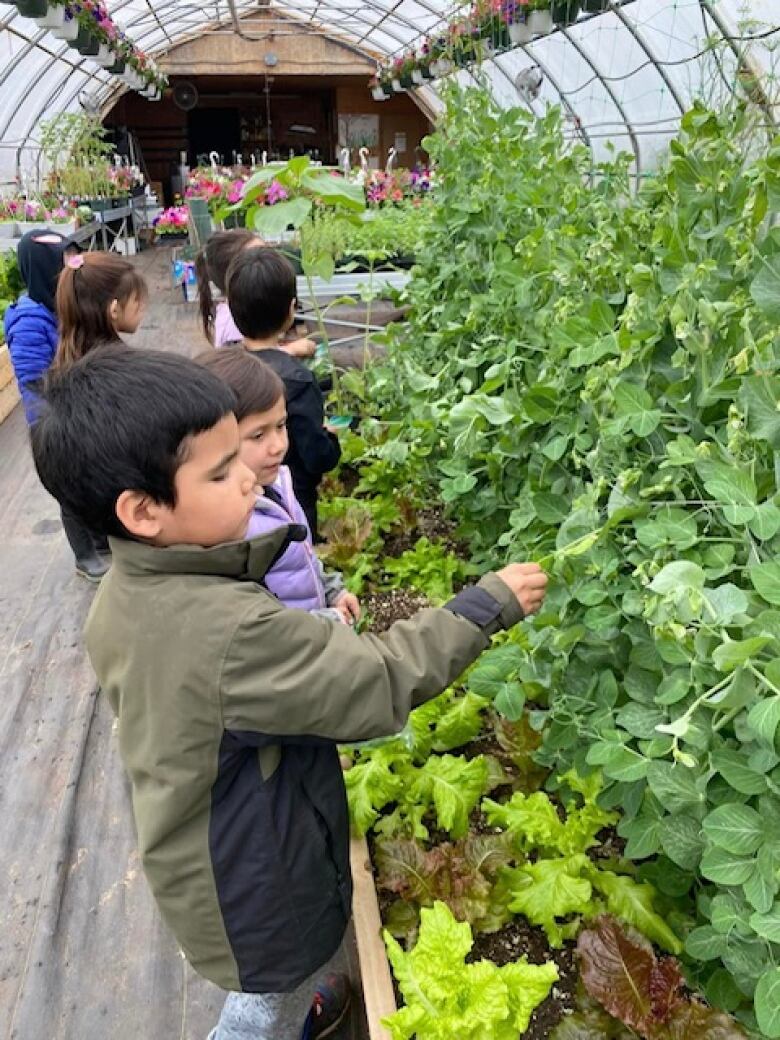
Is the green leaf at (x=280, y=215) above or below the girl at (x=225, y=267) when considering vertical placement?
above

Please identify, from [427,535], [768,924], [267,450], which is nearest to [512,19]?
[427,535]

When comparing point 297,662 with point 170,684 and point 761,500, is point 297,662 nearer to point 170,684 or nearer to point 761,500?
point 170,684

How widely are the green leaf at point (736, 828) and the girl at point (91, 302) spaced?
2192 mm

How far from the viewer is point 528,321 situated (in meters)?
1.73

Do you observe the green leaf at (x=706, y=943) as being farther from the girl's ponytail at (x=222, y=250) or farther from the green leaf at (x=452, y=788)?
the girl's ponytail at (x=222, y=250)

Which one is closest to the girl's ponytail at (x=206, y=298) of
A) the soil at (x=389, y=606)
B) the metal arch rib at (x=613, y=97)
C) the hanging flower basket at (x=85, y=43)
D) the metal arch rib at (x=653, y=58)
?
the soil at (x=389, y=606)

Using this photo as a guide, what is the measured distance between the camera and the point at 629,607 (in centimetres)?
97

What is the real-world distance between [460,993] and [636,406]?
0.85 m

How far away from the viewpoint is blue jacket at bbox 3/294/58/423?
2869 mm

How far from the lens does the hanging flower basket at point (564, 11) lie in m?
5.34

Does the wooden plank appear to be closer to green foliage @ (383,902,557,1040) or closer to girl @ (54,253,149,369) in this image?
green foliage @ (383,902,557,1040)

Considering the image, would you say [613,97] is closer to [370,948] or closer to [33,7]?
[33,7]

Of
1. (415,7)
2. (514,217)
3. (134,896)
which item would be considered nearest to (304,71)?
(415,7)

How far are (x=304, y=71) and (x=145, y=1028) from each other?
15.8 meters
